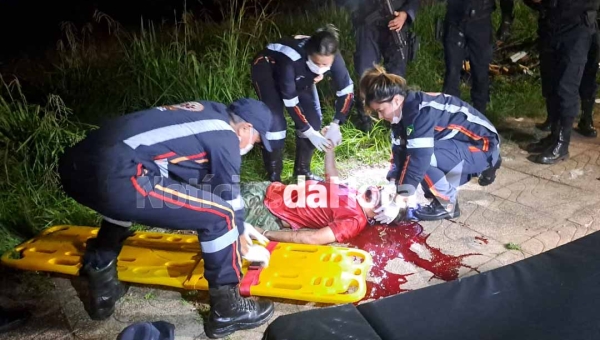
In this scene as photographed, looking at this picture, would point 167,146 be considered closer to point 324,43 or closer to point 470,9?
point 324,43

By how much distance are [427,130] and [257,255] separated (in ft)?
4.58

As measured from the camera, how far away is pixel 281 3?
898 centimetres

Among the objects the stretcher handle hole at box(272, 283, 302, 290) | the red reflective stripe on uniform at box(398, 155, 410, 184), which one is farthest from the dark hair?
the stretcher handle hole at box(272, 283, 302, 290)

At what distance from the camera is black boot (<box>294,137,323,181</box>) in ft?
14.8

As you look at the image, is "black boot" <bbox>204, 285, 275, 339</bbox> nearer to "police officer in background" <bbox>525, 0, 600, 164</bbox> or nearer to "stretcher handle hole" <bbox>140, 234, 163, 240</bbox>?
"stretcher handle hole" <bbox>140, 234, 163, 240</bbox>

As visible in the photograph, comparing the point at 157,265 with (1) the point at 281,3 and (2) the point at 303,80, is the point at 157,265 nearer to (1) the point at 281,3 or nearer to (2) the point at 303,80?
(2) the point at 303,80

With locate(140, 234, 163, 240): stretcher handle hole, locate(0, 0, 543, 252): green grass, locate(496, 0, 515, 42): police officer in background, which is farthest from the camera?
locate(496, 0, 515, 42): police officer in background

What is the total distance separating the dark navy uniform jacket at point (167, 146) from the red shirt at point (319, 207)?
97 centimetres

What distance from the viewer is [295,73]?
4125 mm

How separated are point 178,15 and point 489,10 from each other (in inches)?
219

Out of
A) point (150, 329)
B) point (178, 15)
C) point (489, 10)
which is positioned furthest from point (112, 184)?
point (178, 15)

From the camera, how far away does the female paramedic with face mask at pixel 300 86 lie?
402 centimetres

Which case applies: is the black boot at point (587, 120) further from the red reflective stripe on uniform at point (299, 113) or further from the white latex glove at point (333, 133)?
the red reflective stripe on uniform at point (299, 113)

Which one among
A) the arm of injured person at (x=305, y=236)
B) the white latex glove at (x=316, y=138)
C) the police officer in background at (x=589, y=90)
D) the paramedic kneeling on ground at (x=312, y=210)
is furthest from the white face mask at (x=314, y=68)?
the police officer in background at (x=589, y=90)
